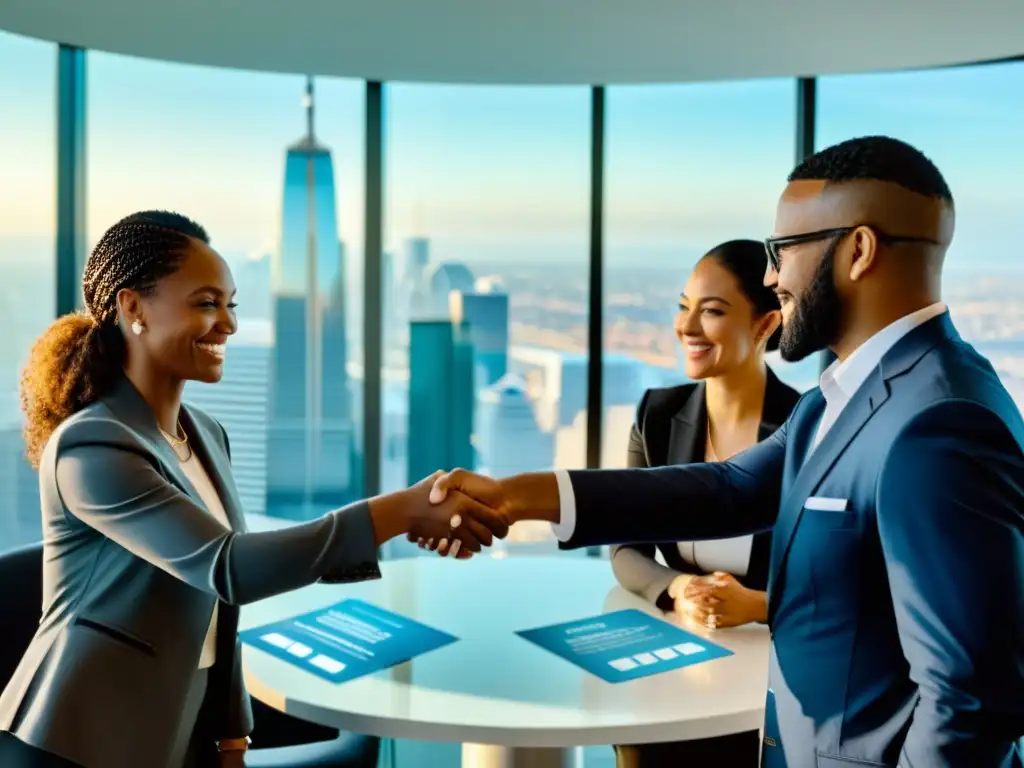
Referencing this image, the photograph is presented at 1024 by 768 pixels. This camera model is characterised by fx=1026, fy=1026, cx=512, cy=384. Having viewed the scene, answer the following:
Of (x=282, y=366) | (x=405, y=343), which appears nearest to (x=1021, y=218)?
(x=405, y=343)

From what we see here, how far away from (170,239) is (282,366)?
2510 mm

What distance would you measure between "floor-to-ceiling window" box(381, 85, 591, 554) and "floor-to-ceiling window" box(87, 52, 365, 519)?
0.59ft

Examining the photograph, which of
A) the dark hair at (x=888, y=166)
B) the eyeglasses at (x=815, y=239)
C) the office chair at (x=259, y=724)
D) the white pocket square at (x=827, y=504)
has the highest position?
the dark hair at (x=888, y=166)

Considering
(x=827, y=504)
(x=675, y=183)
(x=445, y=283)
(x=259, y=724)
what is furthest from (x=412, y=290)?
(x=827, y=504)

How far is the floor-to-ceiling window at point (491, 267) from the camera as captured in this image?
4164 mm

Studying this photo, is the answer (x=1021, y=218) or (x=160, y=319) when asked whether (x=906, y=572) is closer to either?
(x=160, y=319)

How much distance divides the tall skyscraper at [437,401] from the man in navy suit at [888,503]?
2622mm

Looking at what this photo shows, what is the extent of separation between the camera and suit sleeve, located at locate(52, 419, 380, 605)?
1.57m

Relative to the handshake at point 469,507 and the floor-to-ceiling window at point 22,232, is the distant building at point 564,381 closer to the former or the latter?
the floor-to-ceiling window at point 22,232

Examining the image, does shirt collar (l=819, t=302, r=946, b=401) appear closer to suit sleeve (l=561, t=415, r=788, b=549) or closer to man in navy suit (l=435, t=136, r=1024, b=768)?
man in navy suit (l=435, t=136, r=1024, b=768)

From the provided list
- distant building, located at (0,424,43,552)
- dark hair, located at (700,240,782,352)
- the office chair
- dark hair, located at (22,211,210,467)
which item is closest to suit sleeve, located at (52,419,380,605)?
dark hair, located at (22,211,210,467)

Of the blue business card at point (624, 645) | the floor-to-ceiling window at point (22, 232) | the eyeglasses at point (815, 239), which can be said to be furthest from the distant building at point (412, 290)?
the eyeglasses at point (815, 239)

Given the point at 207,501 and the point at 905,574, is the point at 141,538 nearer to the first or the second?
the point at 207,501

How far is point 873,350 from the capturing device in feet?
4.39
